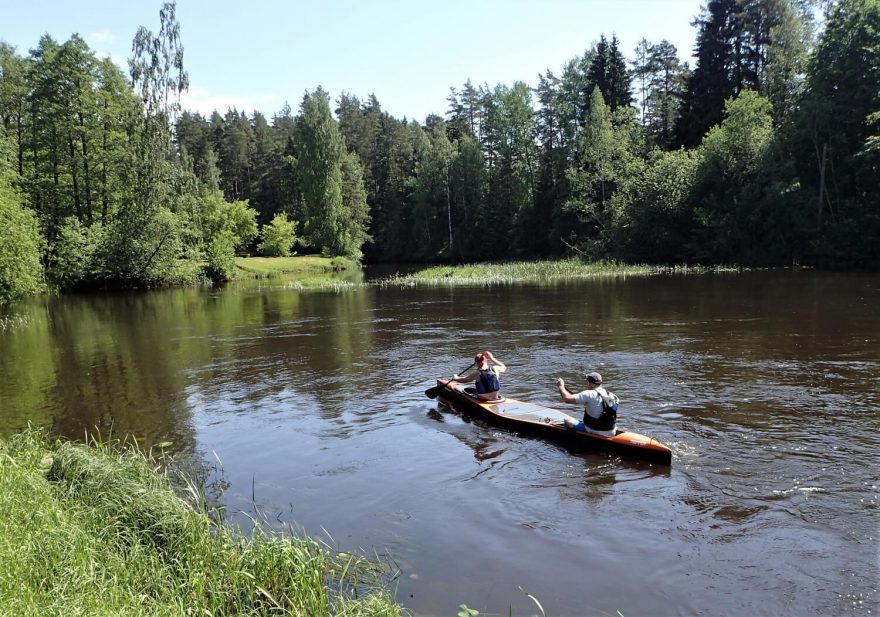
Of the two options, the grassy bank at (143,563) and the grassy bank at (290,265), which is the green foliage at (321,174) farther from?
the grassy bank at (143,563)

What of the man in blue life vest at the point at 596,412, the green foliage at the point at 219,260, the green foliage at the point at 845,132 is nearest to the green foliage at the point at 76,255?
the green foliage at the point at 219,260

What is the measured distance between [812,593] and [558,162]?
60196 millimetres

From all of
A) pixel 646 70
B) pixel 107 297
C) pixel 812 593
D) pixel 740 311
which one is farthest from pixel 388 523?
pixel 646 70

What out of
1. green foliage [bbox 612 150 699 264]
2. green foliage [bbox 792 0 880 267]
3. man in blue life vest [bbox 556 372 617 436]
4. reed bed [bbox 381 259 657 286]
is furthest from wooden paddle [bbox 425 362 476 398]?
green foliage [bbox 612 150 699 264]

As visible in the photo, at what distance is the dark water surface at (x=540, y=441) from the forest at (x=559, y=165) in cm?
1645

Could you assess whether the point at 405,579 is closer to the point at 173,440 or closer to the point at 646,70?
the point at 173,440

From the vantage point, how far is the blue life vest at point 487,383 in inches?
491

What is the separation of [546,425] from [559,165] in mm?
55968

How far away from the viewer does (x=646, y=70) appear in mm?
69875

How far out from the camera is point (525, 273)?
43656 mm

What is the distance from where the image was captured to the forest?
4097cm

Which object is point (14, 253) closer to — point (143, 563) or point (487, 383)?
point (487, 383)

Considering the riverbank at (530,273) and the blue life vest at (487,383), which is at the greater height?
the riverbank at (530,273)

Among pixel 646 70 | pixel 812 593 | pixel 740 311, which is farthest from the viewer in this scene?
pixel 646 70
